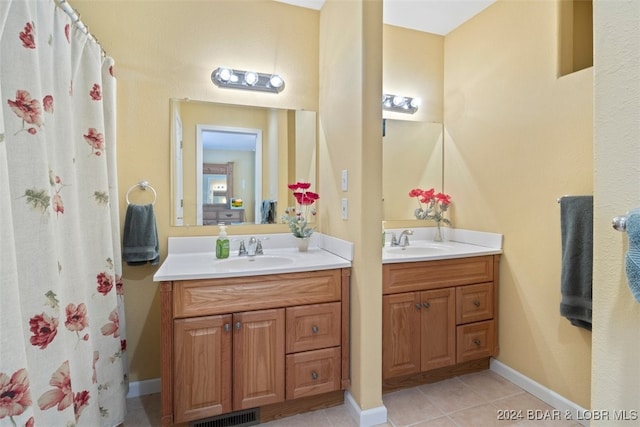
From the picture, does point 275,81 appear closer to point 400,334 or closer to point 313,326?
point 313,326

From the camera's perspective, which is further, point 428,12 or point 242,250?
point 428,12

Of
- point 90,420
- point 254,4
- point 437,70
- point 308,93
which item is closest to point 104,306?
point 90,420

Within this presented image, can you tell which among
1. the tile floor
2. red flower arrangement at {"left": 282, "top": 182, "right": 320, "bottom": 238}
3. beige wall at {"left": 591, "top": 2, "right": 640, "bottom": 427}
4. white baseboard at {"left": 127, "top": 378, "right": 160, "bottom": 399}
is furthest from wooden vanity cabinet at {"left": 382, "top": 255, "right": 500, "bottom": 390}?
white baseboard at {"left": 127, "top": 378, "right": 160, "bottom": 399}

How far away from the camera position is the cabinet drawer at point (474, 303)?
214 centimetres

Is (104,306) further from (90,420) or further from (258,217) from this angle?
(258,217)

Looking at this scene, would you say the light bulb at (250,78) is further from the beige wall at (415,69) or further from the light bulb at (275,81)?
the beige wall at (415,69)

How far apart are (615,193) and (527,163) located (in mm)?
1531

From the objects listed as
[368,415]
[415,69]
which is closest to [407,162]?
[415,69]

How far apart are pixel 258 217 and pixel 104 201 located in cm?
92

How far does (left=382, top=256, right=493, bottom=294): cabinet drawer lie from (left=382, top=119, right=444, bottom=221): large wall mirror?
646mm

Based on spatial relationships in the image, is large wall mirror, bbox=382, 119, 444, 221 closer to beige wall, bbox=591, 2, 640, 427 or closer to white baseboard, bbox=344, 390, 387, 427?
white baseboard, bbox=344, 390, 387, 427

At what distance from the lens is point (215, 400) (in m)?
1.58

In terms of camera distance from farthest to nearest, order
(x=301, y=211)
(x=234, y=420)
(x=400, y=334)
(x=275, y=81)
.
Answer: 1. (x=301, y=211)
2. (x=275, y=81)
3. (x=400, y=334)
4. (x=234, y=420)

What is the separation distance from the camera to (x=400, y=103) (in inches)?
103
